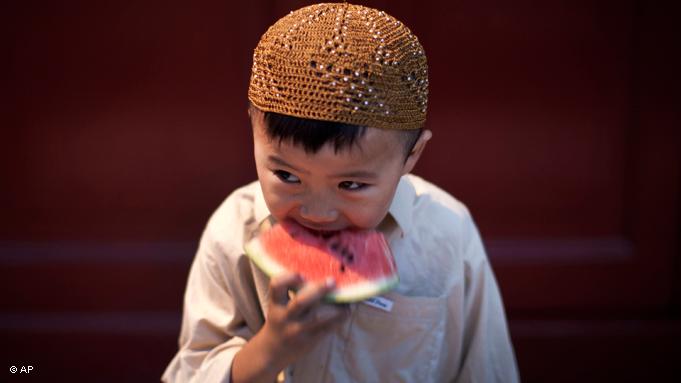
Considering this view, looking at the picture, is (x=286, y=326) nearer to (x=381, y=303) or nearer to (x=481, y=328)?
(x=381, y=303)

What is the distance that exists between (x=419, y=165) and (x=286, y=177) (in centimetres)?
→ 123

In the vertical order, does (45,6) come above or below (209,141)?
above

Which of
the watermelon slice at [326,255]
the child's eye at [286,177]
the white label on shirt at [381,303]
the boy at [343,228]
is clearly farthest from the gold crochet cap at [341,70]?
the white label on shirt at [381,303]

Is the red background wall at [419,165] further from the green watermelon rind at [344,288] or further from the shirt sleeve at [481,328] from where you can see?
the green watermelon rind at [344,288]

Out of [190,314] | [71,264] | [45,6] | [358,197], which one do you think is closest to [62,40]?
[45,6]

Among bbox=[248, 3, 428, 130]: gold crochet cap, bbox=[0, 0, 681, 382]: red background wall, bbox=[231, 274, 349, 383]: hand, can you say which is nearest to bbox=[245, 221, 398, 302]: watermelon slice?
bbox=[231, 274, 349, 383]: hand

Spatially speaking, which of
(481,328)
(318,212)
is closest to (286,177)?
(318,212)

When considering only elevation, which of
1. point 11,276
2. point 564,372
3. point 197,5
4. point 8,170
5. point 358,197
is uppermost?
point 197,5

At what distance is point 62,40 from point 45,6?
0.14 meters

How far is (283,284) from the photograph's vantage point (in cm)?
159

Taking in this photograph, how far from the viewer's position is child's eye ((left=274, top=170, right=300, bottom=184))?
171 cm

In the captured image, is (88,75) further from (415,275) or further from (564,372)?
→ (564,372)

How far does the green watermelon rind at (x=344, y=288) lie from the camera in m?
1.67

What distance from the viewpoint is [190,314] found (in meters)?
2.06
